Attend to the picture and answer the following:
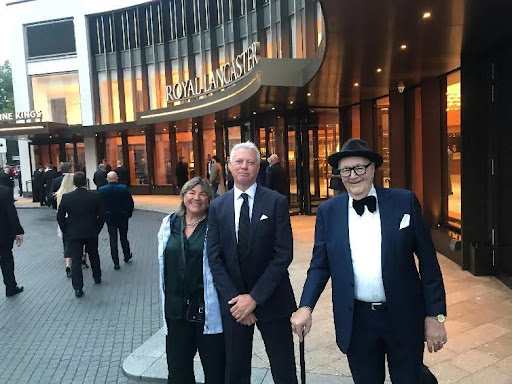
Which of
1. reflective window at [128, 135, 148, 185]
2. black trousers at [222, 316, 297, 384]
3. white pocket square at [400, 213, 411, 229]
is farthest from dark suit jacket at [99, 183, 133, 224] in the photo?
reflective window at [128, 135, 148, 185]

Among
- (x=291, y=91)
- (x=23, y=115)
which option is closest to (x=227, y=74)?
(x=291, y=91)

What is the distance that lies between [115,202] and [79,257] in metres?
1.80

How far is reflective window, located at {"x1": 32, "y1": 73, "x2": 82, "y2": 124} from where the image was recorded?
90.6 feet

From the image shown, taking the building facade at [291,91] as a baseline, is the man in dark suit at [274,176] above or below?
below

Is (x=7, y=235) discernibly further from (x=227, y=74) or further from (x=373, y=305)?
(x=227, y=74)

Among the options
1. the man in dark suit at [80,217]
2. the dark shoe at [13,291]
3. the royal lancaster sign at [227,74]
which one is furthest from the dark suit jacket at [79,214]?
the royal lancaster sign at [227,74]

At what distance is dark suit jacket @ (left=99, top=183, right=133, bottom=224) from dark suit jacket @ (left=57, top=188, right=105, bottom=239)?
1.26 metres

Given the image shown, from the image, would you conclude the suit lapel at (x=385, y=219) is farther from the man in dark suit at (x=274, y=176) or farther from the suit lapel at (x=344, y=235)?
the man in dark suit at (x=274, y=176)

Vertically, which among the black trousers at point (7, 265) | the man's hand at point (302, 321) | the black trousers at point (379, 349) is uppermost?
the man's hand at point (302, 321)

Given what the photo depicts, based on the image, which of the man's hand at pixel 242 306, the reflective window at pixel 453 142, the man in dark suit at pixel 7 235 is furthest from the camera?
the reflective window at pixel 453 142

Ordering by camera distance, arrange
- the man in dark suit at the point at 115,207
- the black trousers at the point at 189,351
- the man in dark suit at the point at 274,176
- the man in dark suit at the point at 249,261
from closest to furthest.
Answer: the man in dark suit at the point at 249,261 → the black trousers at the point at 189,351 → the man in dark suit at the point at 115,207 → the man in dark suit at the point at 274,176

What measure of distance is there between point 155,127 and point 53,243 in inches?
480

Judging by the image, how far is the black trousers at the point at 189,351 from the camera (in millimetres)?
3248

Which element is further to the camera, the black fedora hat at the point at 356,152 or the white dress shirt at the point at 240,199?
the white dress shirt at the point at 240,199
